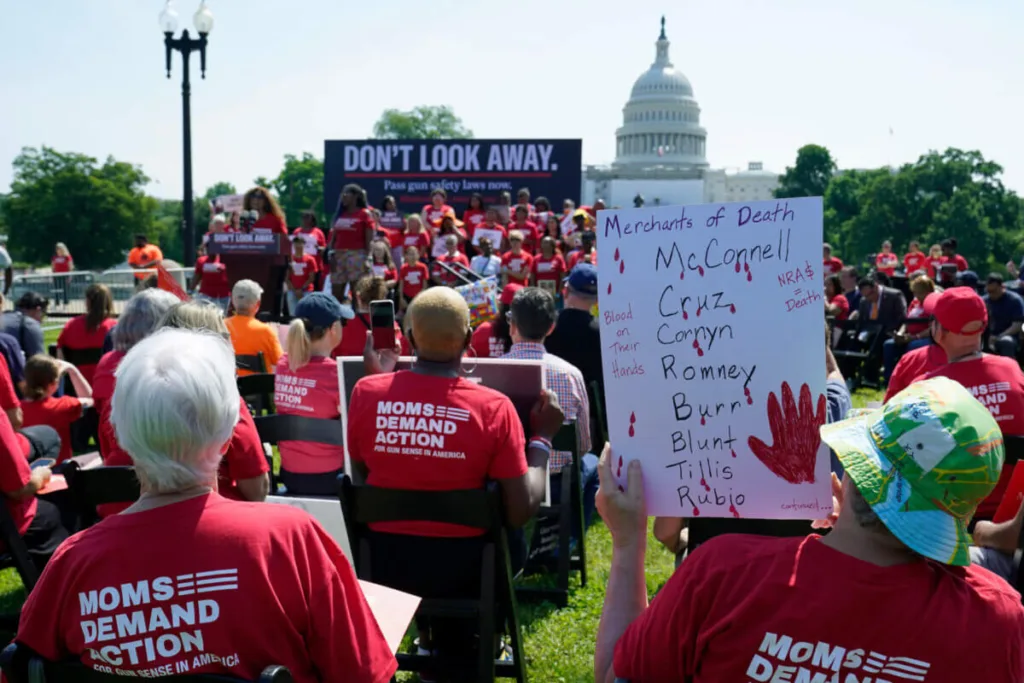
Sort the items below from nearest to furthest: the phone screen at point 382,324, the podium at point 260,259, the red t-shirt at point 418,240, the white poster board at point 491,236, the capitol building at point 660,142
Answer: the phone screen at point 382,324
the podium at point 260,259
the red t-shirt at point 418,240
the white poster board at point 491,236
the capitol building at point 660,142

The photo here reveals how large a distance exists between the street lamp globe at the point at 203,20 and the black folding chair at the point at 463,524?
13.8m

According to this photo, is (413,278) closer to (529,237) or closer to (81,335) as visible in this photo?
(529,237)

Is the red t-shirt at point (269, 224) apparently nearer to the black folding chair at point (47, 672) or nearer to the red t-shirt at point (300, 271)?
the red t-shirt at point (300, 271)

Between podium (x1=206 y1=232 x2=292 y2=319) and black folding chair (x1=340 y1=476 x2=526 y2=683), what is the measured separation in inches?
433

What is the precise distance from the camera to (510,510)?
3527mm

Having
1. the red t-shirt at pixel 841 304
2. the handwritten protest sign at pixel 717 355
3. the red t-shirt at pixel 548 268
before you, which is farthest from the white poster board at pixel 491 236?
the handwritten protest sign at pixel 717 355

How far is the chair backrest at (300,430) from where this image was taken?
4.73 meters

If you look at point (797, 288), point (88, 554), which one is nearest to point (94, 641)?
point (88, 554)

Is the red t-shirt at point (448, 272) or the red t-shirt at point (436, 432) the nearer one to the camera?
the red t-shirt at point (436, 432)

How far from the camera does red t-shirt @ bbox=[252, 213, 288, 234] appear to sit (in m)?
14.4

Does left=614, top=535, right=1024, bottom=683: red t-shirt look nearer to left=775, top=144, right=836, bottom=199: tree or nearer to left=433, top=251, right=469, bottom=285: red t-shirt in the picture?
left=433, top=251, right=469, bottom=285: red t-shirt

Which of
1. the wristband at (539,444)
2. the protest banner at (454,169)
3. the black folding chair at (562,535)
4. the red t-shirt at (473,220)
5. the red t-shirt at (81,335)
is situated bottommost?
the black folding chair at (562,535)

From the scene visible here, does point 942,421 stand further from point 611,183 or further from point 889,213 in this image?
point 611,183

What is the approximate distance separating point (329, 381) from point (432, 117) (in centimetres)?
10109
